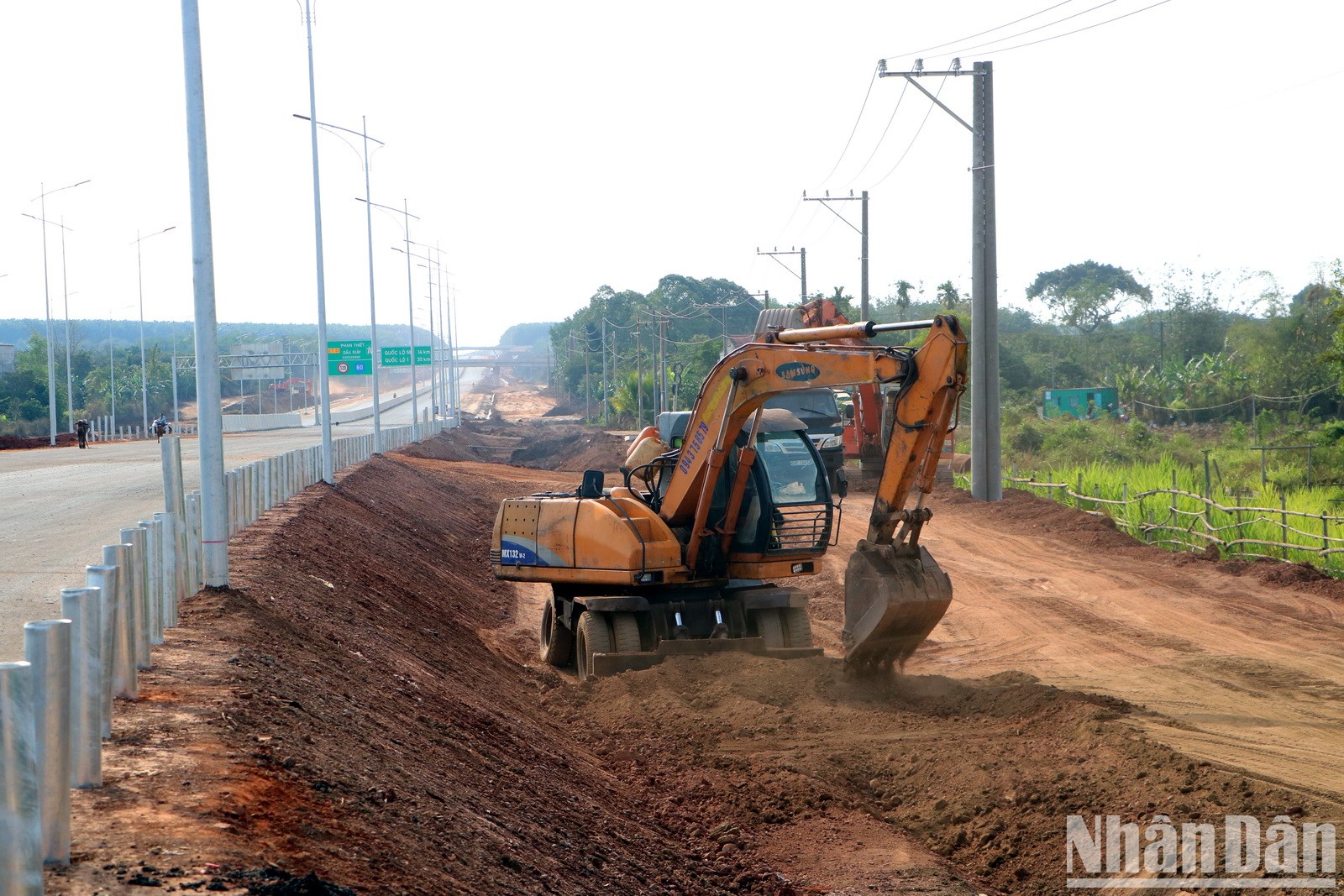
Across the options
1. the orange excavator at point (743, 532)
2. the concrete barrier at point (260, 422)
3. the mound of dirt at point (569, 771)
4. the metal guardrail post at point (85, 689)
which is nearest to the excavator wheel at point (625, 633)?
the orange excavator at point (743, 532)

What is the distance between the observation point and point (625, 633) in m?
13.4

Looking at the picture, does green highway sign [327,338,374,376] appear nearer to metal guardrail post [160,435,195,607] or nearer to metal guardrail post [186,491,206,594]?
metal guardrail post [186,491,206,594]

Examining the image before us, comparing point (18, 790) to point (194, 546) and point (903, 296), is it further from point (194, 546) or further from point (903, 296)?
point (903, 296)

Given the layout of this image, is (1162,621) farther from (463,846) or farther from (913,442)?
(463,846)

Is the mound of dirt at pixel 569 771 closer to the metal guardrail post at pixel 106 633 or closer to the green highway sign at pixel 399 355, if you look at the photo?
the metal guardrail post at pixel 106 633

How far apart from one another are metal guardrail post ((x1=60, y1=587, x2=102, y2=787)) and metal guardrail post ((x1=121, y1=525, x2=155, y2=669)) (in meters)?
1.60

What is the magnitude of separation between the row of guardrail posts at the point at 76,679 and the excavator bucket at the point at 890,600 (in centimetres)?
607

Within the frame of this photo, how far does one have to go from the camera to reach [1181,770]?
830 cm

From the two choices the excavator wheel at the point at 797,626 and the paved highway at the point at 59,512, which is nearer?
the paved highway at the point at 59,512

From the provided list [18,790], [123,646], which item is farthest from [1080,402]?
[18,790]

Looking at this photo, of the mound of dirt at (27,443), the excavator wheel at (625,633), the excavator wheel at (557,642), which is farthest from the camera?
the mound of dirt at (27,443)

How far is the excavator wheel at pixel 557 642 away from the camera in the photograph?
15.1 metres

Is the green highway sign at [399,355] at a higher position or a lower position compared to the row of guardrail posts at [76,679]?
higher

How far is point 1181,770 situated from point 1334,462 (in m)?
27.0
